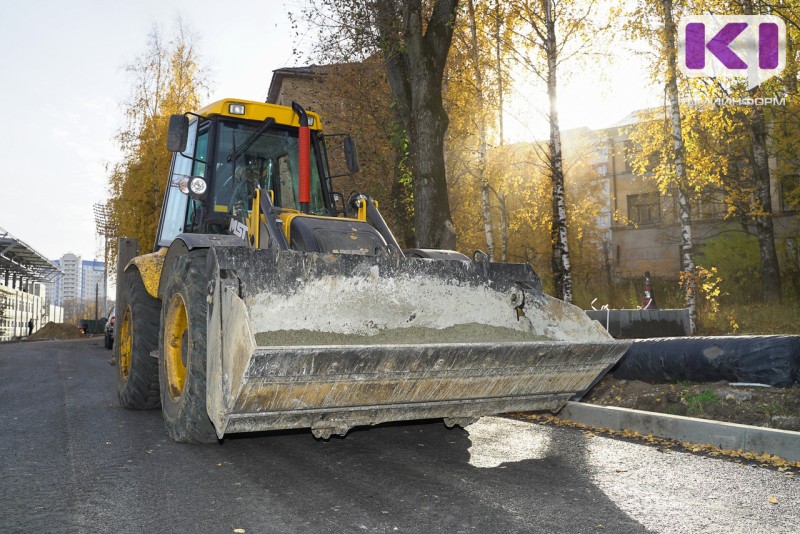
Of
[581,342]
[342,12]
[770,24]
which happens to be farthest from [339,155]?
[581,342]

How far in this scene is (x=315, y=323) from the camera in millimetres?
4828

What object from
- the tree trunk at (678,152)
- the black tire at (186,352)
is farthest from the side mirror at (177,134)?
the tree trunk at (678,152)

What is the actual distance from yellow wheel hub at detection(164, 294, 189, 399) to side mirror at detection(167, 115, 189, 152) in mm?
1684

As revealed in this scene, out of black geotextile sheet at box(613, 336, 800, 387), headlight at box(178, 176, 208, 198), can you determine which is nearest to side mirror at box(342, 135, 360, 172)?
headlight at box(178, 176, 208, 198)

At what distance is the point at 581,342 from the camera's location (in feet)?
16.0

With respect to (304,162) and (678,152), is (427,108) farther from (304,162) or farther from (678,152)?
(678,152)

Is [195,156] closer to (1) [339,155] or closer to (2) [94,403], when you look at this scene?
(2) [94,403]

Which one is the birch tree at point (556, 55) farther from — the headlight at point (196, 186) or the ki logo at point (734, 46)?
the headlight at point (196, 186)

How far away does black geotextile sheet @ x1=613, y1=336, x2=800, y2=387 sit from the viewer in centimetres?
653

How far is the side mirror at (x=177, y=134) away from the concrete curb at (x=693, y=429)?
4.51 meters

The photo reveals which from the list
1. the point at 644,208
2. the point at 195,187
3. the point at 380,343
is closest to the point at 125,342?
the point at 195,187

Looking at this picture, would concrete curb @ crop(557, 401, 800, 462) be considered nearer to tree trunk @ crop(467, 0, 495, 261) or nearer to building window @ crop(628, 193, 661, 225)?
tree trunk @ crop(467, 0, 495, 261)

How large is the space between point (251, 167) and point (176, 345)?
2.07 meters

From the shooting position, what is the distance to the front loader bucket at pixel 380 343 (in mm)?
4062
